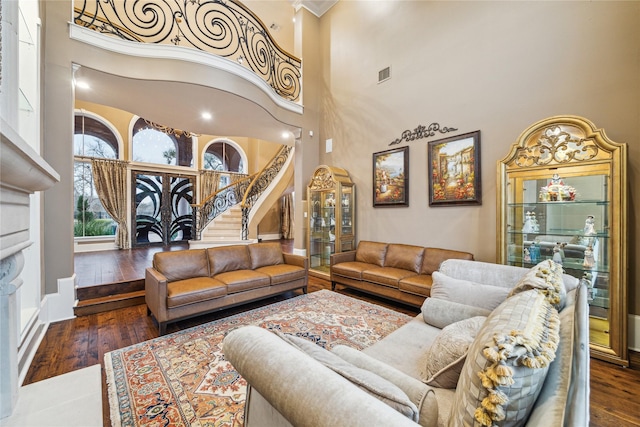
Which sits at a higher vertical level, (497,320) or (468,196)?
(468,196)

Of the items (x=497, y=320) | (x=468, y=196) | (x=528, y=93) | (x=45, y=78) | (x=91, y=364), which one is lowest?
(x=91, y=364)

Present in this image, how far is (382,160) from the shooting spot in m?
4.49

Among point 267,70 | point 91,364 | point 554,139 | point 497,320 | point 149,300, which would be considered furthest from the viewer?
point 267,70

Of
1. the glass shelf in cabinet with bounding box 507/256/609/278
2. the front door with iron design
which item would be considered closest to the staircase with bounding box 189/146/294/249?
the front door with iron design

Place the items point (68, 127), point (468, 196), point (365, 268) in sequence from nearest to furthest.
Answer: point (68, 127)
point (468, 196)
point (365, 268)

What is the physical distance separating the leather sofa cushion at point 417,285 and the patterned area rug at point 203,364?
33 centimetres

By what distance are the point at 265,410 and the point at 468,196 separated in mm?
3433

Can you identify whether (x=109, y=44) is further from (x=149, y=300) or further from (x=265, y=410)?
(x=265, y=410)

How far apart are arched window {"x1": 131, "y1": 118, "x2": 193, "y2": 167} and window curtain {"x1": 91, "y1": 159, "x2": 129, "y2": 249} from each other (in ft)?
1.86

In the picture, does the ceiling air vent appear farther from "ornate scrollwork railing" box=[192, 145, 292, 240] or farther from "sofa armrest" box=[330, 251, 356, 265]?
"ornate scrollwork railing" box=[192, 145, 292, 240]

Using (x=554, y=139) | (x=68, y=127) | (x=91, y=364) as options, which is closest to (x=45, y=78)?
(x=68, y=127)

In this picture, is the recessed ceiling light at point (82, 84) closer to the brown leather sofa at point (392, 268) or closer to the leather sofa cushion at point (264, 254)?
the leather sofa cushion at point (264, 254)

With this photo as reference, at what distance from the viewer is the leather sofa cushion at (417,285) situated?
3118 millimetres

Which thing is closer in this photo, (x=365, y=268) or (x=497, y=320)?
(x=497, y=320)
